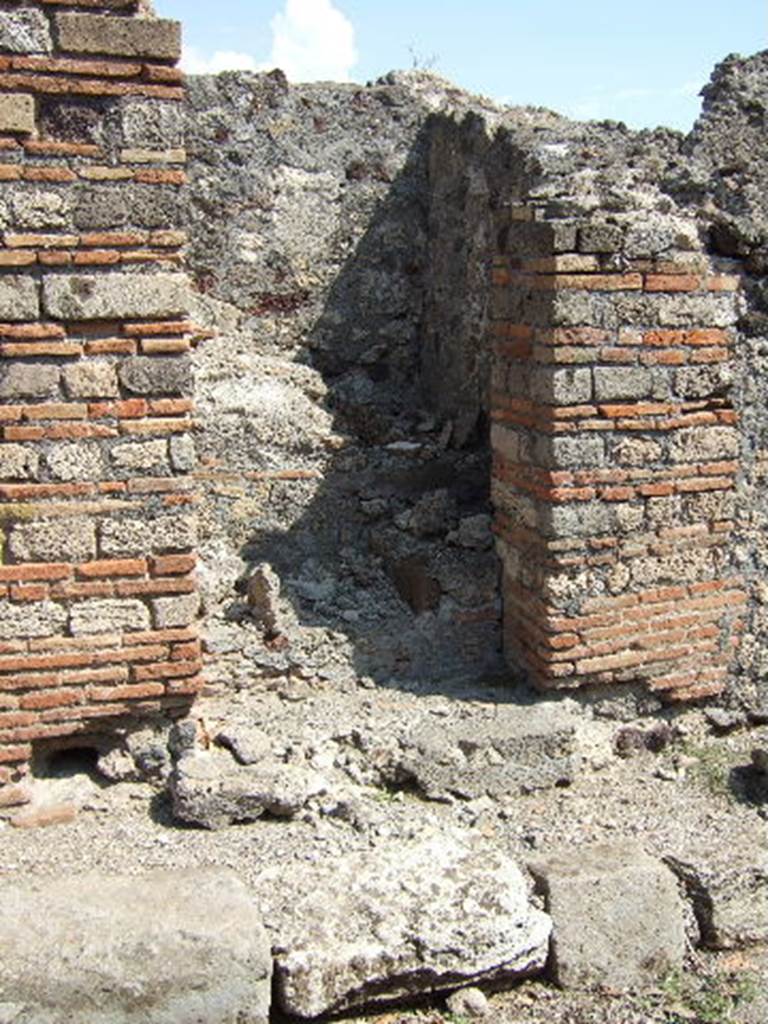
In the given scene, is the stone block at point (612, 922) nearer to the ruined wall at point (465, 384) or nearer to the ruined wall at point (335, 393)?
the ruined wall at point (465, 384)

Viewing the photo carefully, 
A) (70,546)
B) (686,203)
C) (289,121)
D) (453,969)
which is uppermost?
(289,121)

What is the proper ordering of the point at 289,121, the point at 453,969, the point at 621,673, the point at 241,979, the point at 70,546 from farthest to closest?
the point at 289,121
the point at 621,673
the point at 70,546
the point at 453,969
the point at 241,979

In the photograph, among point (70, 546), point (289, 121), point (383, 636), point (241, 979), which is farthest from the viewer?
point (289, 121)

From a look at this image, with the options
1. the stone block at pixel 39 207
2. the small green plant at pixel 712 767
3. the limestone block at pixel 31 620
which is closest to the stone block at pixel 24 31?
the stone block at pixel 39 207

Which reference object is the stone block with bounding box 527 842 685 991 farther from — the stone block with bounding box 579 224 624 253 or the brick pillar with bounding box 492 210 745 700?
the stone block with bounding box 579 224 624 253

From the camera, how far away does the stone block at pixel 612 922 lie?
3.76m

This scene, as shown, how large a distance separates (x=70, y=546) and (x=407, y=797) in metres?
1.62

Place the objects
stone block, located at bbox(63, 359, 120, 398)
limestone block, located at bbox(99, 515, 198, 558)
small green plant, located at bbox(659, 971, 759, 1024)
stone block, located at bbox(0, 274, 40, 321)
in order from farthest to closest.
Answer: limestone block, located at bbox(99, 515, 198, 558) → stone block, located at bbox(63, 359, 120, 398) → stone block, located at bbox(0, 274, 40, 321) → small green plant, located at bbox(659, 971, 759, 1024)

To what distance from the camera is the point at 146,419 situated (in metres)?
4.08

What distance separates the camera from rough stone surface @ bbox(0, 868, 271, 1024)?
325cm

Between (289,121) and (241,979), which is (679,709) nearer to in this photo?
(241,979)

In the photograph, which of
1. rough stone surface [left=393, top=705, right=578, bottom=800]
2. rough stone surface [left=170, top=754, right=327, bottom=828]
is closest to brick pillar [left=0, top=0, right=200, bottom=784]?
rough stone surface [left=170, top=754, right=327, bottom=828]

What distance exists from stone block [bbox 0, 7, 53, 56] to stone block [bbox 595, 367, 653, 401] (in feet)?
7.85

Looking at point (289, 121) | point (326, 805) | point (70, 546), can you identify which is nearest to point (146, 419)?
point (70, 546)
